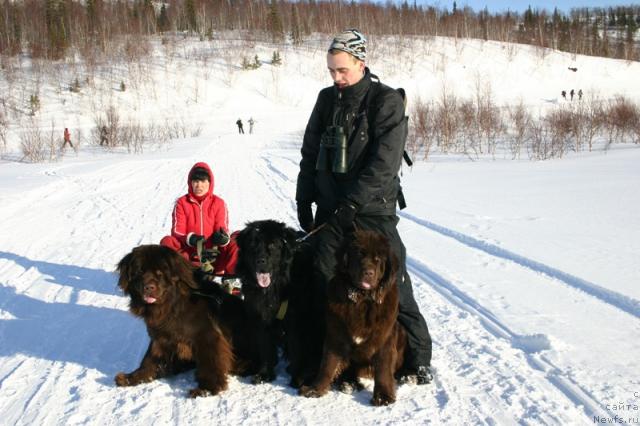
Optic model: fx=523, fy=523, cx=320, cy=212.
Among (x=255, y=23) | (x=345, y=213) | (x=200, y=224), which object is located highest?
(x=255, y=23)

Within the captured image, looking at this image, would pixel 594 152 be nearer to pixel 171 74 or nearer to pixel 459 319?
pixel 459 319

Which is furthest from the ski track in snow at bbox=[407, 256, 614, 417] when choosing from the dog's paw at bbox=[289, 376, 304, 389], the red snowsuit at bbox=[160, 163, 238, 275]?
the red snowsuit at bbox=[160, 163, 238, 275]

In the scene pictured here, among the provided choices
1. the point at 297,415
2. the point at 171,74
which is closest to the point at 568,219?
the point at 297,415

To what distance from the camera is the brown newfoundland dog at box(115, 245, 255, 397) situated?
3.71 meters

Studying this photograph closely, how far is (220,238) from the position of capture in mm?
5809

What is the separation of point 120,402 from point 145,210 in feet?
24.8

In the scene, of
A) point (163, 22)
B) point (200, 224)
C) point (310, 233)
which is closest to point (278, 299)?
point (310, 233)

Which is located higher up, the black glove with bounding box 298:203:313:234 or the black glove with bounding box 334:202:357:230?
A: the black glove with bounding box 334:202:357:230

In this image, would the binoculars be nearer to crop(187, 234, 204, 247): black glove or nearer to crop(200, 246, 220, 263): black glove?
crop(187, 234, 204, 247): black glove

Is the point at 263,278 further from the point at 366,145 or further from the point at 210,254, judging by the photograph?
the point at 210,254

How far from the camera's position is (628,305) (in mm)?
5113

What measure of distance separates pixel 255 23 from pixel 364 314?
84.1 meters

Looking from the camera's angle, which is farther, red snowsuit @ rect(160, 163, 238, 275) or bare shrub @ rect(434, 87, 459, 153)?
bare shrub @ rect(434, 87, 459, 153)

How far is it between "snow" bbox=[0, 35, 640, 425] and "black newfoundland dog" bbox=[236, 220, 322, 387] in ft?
0.76
